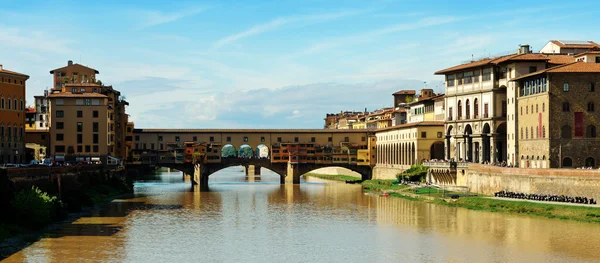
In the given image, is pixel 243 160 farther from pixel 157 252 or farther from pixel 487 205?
pixel 157 252

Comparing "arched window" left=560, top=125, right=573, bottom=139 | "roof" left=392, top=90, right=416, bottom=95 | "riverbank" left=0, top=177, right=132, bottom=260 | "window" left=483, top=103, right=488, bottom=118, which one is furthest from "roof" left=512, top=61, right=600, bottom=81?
"roof" left=392, top=90, right=416, bottom=95

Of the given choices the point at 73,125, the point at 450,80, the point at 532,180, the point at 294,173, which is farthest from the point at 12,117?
the point at 532,180

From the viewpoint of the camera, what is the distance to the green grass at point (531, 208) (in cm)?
5888

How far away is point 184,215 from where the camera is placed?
225 ft

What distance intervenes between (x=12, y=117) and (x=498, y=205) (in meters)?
47.4

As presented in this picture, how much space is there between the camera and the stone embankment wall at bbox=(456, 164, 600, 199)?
64.4 meters

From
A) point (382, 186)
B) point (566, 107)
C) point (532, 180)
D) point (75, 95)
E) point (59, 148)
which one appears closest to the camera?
point (532, 180)

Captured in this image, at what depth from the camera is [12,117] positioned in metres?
87.2

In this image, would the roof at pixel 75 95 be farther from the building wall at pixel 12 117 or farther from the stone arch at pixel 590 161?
the stone arch at pixel 590 161

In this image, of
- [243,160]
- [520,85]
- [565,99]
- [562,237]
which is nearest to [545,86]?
[565,99]

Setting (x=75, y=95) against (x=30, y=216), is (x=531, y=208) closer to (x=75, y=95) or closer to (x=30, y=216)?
(x=30, y=216)

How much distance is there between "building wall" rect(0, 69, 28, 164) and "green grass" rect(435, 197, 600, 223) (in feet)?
135

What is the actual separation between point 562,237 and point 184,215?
1152 inches

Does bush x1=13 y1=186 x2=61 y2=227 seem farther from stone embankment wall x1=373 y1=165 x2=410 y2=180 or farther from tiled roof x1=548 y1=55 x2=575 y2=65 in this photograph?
stone embankment wall x1=373 y1=165 x2=410 y2=180
